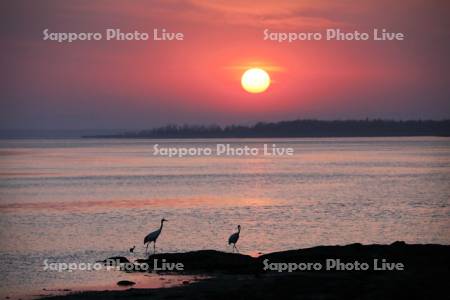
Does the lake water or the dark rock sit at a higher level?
the lake water

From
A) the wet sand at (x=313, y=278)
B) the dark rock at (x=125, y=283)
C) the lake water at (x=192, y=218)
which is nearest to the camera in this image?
the wet sand at (x=313, y=278)

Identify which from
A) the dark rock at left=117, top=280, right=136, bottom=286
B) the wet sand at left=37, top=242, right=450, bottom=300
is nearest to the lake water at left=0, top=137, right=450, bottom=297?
the dark rock at left=117, top=280, right=136, bottom=286

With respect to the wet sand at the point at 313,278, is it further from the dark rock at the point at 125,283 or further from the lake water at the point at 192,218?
the lake water at the point at 192,218

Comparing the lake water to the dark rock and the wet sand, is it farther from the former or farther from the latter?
the wet sand

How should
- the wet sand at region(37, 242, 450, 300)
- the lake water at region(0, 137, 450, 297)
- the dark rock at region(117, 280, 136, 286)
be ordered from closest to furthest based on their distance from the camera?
the wet sand at region(37, 242, 450, 300) → the dark rock at region(117, 280, 136, 286) → the lake water at region(0, 137, 450, 297)

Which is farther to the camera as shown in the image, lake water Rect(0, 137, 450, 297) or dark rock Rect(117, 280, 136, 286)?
lake water Rect(0, 137, 450, 297)

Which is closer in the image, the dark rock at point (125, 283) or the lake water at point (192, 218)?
the dark rock at point (125, 283)

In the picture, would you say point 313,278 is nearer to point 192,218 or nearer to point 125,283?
point 125,283

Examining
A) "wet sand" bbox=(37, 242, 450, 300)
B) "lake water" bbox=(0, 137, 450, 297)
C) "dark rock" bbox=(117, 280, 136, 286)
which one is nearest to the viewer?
"wet sand" bbox=(37, 242, 450, 300)

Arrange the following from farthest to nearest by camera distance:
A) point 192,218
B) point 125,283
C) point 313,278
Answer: point 192,218 < point 125,283 < point 313,278

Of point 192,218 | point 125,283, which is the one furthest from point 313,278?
point 192,218

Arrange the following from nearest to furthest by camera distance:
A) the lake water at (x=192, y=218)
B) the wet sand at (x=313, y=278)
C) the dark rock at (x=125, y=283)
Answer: the wet sand at (x=313, y=278)
the dark rock at (x=125, y=283)
the lake water at (x=192, y=218)

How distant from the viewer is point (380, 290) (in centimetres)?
1980

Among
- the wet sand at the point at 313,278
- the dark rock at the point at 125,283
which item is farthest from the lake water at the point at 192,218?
the wet sand at the point at 313,278
